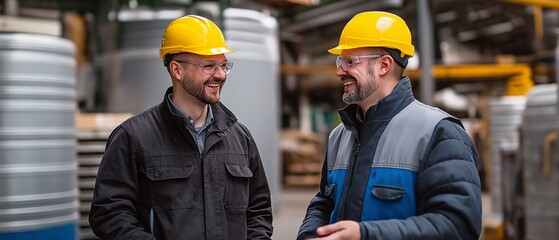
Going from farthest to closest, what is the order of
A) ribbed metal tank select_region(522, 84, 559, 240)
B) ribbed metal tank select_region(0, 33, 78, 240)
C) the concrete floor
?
the concrete floor → ribbed metal tank select_region(522, 84, 559, 240) → ribbed metal tank select_region(0, 33, 78, 240)

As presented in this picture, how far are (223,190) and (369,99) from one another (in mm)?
621

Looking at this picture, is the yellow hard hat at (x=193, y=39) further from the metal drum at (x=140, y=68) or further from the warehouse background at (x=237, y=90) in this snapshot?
the metal drum at (x=140, y=68)

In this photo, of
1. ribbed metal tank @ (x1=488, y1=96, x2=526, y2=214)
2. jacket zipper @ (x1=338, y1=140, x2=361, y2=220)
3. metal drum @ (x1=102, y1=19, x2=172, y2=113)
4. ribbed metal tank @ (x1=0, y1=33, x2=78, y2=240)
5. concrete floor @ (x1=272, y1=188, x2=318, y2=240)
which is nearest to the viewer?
jacket zipper @ (x1=338, y1=140, x2=361, y2=220)

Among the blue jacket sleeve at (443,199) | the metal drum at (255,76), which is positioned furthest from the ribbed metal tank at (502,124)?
the blue jacket sleeve at (443,199)

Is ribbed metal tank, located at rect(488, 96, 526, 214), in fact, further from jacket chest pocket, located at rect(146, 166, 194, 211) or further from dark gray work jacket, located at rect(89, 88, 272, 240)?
jacket chest pocket, located at rect(146, 166, 194, 211)

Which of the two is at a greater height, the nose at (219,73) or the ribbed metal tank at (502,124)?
the nose at (219,73)

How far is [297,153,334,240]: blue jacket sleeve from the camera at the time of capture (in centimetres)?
215

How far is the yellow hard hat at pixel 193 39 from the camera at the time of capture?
2.36 meters

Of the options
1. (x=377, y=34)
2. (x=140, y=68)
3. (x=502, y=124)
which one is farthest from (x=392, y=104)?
(x=502, y=124)

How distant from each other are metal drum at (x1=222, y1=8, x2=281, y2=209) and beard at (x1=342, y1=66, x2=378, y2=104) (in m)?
4.99

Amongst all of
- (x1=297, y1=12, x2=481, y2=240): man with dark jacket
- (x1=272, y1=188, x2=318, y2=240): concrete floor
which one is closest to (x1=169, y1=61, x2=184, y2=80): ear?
(x1=297, y1=12, x2=481, y2=240): man with dark jacket

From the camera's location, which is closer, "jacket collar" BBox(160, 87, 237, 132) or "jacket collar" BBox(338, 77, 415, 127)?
"jacket collar" BBox(338, 77, 415, 127)

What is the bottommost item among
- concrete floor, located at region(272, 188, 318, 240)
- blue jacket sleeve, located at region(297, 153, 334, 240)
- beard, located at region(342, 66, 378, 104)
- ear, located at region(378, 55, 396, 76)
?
concrete floor, located at region(272, 188, 318, 240)

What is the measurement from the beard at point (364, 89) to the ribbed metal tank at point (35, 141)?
2.99 metres
